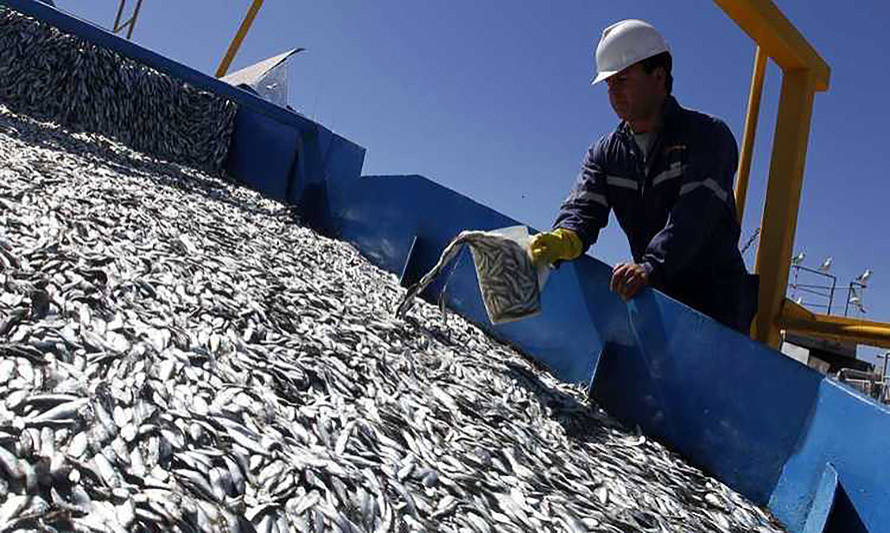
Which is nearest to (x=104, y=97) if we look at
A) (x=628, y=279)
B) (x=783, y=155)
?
(x=628, y=279)

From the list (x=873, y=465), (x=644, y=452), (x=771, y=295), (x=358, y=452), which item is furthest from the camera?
(x=771, y=295)

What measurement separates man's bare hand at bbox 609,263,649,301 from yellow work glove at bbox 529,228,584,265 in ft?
1.07

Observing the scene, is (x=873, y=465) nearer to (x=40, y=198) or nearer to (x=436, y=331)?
(x=436, y=331)

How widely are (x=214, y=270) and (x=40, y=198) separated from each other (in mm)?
1145

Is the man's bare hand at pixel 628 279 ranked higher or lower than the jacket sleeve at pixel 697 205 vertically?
lower

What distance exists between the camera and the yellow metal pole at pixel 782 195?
4.41 metres

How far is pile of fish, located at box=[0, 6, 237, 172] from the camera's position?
23.9 ft

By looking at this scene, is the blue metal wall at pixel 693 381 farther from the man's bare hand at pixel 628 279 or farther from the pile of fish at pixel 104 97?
the pile of fish at pixel 104 97

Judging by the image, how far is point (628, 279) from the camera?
3.61m

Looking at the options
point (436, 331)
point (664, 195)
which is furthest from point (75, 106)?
point (664, 195)

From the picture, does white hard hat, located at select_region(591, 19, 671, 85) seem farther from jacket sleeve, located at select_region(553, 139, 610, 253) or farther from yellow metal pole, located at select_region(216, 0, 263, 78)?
yellow metal pole, located at select_region(216, 0, 263, 78)

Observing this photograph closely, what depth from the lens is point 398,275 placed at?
537cm

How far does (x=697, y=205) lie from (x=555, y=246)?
783 millimetres

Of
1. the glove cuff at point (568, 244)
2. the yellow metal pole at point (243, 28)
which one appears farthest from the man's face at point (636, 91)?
the yellow metal pole at point (243, 28)
